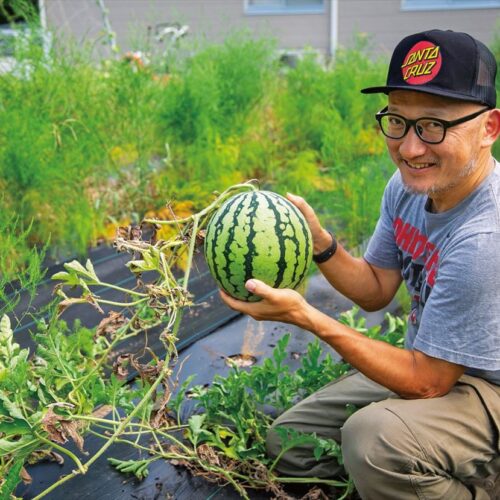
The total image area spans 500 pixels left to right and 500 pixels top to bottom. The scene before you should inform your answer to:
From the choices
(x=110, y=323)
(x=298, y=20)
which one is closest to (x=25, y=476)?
(x=110, y=323)

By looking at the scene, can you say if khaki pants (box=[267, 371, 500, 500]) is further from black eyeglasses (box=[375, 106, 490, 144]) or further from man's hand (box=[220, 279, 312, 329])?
black eyeglasses (box=[375, 106, 490, 144])

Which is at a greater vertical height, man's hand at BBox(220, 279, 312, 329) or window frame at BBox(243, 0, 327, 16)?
window frame at BBox(243, 0, 327, 16)

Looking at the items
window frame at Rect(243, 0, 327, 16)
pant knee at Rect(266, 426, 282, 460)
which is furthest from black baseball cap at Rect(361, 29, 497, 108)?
window frame at Rect(243, 0, 327, 16)

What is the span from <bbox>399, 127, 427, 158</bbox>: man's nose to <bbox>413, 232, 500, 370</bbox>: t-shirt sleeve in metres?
0.33

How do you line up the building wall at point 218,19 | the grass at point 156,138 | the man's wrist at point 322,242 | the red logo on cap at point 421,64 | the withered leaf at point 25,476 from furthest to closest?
the building wall at point 218,19 → the grass at point 156,138 → the man's wrist at point 322,242 → the withered leaf at point 25,476 → the red logo on cap at point 421,64

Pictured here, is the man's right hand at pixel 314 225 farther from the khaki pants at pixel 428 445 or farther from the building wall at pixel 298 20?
the building wall at pixel 298 20

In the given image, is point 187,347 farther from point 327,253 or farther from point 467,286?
point 467,286

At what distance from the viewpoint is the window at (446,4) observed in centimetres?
1313

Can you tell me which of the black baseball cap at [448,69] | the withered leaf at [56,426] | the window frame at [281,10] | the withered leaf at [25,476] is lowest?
the withered leaf at [25,476]

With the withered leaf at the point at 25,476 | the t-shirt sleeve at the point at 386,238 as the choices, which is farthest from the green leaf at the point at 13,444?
the t-shirt sleeve at the point at 386,238

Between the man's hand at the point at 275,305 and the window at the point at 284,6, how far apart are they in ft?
39.9

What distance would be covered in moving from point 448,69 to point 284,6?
12.3 metres

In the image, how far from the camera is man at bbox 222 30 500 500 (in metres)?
2.26

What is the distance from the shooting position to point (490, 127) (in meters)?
2.37
